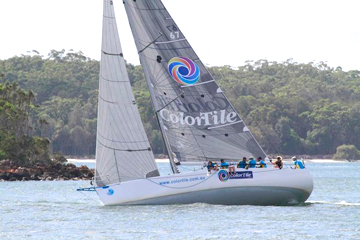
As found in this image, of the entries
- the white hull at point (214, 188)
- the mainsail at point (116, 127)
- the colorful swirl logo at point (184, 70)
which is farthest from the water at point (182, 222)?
the colorful swirl logo at point (184, 70)

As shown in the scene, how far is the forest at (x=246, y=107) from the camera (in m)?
130

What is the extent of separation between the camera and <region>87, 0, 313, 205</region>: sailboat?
31.2m

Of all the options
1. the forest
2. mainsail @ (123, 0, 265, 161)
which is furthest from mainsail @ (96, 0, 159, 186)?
the forest

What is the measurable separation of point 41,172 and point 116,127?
3406 cm

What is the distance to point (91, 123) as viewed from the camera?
13200 centimetres

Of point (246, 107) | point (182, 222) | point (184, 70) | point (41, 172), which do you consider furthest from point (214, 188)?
point (246, 107)

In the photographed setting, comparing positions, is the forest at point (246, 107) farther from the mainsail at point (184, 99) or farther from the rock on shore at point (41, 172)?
the mainsail at point (184, 99)

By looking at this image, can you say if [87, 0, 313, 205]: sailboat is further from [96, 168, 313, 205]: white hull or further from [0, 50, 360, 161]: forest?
[0, 50, 360, 161]: forest

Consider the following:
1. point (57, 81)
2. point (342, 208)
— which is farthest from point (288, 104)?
point (342, 208)

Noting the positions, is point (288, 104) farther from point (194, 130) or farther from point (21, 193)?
point (194, 130)

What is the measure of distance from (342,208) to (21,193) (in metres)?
18.7

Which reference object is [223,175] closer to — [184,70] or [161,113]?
[161,113]

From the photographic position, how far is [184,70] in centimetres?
3155

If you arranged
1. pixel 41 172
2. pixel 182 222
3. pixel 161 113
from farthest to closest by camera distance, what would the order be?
pixel 41 172, pixel 161 113, pixel 182 222
